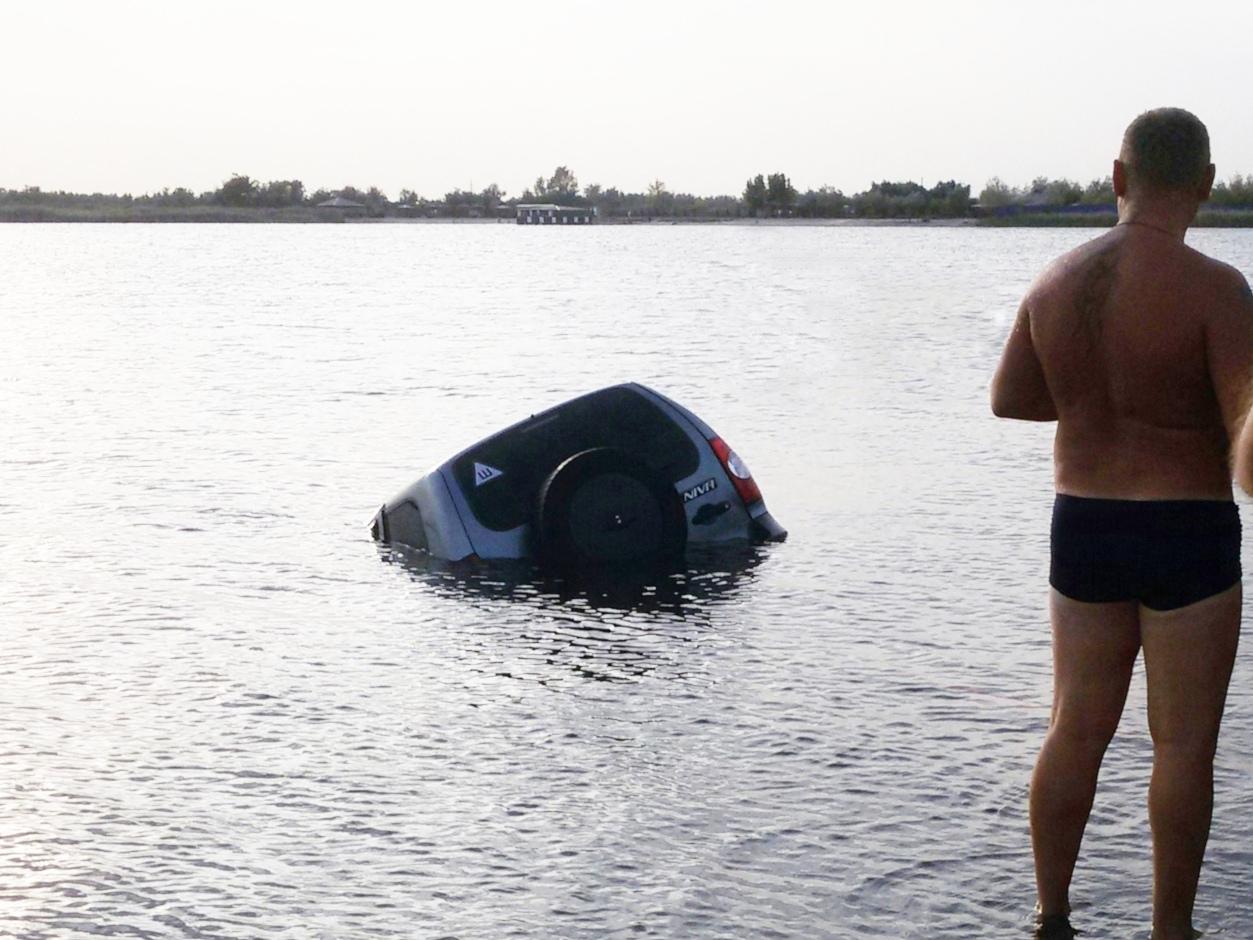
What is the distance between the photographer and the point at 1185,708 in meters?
4.63

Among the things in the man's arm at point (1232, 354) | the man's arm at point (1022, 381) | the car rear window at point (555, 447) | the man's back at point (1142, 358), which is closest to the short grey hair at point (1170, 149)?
the man's back at point (1142, 358)

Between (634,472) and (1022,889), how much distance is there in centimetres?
552

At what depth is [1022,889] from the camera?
18.1 feet

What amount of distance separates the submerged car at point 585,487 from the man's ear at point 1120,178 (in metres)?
6.08

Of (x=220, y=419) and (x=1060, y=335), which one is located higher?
(x=1060, y=335)

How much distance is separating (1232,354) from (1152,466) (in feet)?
1.08

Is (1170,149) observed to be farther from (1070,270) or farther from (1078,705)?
(1078,705)

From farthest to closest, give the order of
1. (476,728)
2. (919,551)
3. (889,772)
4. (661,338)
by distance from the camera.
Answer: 1. (661,338)
2. (919,551)
3. (476,728)
4. (889,772)

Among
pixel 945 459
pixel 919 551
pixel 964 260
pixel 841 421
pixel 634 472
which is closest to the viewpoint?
pixel 634 472

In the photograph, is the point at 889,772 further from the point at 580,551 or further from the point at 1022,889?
the point at 580,551

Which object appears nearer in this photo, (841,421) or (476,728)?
(476,728)

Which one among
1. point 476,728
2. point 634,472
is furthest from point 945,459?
point 476,728

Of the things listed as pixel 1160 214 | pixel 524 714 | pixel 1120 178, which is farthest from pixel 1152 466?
pixel 524 714

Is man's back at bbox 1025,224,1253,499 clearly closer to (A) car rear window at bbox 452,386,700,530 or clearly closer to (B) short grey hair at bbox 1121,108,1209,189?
(B) short grey hair at bbox 1121,108,1209,189
